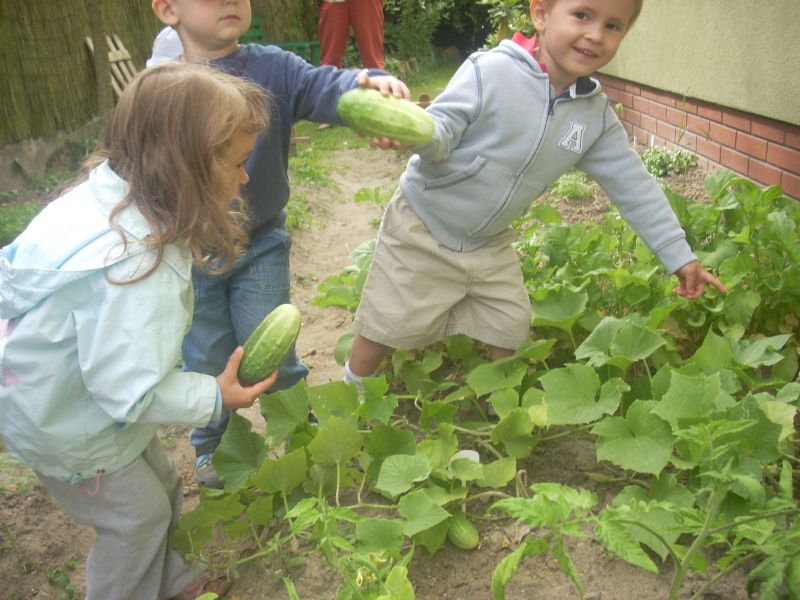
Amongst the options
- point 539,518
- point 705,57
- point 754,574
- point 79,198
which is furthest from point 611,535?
point 705,57

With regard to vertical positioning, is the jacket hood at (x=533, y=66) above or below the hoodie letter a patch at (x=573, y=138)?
above

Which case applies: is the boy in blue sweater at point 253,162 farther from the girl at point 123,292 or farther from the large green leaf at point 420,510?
the large green leaf at point 420,510

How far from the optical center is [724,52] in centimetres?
496

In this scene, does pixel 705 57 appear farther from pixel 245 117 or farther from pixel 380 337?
pixel 245 117

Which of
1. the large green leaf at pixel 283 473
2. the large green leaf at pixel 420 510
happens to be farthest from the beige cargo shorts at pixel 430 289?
the large green leaf at pixel 420 510

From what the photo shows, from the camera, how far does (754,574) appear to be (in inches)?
74.8

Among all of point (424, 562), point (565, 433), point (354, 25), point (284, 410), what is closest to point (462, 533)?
point (424, 562)

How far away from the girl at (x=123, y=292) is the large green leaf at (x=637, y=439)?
1.05 metres

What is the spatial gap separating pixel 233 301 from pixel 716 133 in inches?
140

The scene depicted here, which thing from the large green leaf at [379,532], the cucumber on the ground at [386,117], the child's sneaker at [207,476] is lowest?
the child's sneaker at [207,476]

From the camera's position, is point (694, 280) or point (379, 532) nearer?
point (379, 532)

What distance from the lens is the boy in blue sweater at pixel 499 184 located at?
8.98 feet

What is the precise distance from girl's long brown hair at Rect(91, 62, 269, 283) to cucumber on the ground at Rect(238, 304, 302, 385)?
40 centimetres

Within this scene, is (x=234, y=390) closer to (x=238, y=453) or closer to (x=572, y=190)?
(x=238, y=453)
